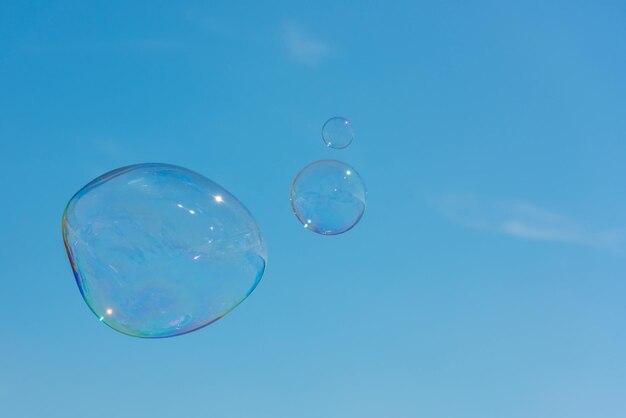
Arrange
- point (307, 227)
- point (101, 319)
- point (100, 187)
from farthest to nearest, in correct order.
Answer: point (307, 227) < point (101, 319) < point (100, 187)

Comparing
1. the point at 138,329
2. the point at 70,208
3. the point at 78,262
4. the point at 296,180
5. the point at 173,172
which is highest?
the point at 296,180

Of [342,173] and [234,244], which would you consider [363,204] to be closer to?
[342,173]

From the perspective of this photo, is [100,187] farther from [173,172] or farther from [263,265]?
[263,265]

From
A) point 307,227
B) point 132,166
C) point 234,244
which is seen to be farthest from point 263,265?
point 307,227

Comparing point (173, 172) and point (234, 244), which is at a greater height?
point (173, 172)

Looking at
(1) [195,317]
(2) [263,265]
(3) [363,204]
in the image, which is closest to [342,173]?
(3) [363,204]

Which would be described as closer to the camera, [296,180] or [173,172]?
[173,172]

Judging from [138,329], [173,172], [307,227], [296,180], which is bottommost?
[138,329]

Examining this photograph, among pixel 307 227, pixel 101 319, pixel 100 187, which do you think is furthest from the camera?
pixel 307 227

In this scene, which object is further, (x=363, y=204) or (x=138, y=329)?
(x=363, y=204)
